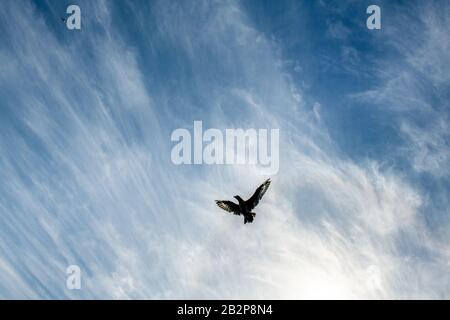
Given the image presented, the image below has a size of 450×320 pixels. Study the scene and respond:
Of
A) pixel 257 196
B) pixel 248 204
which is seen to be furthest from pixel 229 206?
pixel 257 196

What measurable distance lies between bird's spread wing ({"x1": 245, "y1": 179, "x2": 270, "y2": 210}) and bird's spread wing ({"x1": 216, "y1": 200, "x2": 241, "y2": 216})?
0.99 metres

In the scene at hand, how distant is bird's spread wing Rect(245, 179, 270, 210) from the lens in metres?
24.9

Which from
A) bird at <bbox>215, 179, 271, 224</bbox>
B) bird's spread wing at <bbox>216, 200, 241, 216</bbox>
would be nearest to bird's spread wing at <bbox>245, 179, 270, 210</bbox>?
bird at <bbox>215, 179, 271, 224</bbox>

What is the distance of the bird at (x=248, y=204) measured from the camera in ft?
81.6

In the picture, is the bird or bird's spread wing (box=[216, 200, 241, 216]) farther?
bird's spread wing (box=[216, 200, 241, 216])

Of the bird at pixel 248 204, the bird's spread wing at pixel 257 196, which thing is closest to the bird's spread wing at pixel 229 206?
the bird at pixel 248 204

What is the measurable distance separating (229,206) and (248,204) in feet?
5.23

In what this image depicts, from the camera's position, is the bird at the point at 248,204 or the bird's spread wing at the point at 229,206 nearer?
the bird at the point at 248,204

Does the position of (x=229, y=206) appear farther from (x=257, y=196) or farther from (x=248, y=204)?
(x=257, y=196)

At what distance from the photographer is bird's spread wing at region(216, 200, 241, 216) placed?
25438mm

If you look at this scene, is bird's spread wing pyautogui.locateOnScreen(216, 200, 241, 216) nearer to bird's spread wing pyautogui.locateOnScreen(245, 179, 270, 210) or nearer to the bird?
the bird

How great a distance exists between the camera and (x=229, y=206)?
25.7 meters

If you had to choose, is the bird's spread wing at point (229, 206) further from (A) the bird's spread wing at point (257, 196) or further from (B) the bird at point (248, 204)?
(A) the bird's spread wing at point (257, 196)
